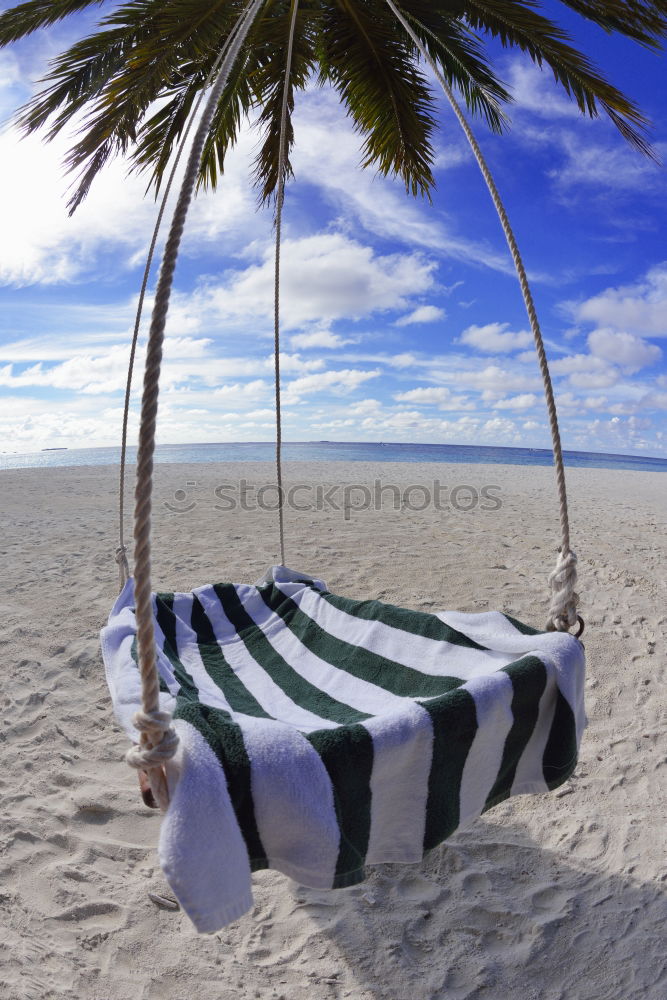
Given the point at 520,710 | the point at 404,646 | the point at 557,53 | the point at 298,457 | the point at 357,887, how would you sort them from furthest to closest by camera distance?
the point at 298,457 → the point at 557,53 → the point at 404,646 → the point at 357,887 → the point at 520,710

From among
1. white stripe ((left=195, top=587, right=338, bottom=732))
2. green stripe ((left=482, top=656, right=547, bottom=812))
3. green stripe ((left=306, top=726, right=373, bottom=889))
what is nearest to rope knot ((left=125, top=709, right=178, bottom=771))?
green stripe ((left=306, top=726, right=373, bottom=889))

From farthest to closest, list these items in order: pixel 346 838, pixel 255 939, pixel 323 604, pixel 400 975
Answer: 1. pixel 323 604
2. pixel 255 939
3. pixel 400 975
4. pixel 346 838

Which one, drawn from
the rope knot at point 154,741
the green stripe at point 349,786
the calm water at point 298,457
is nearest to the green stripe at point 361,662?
the green stripe at point 349,786

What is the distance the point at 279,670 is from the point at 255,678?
9 cm

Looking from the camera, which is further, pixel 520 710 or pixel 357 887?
pixel 357 887

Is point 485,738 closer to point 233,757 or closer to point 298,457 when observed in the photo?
point 233,757

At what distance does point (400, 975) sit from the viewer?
1.37 meters

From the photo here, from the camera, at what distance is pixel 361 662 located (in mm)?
1814

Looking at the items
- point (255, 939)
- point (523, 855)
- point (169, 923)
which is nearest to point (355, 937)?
point (255, 939)

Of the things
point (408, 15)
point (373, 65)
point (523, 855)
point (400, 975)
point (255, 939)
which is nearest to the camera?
point (400, 975)

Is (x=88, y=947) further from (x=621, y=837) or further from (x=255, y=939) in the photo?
(x=621, y=837)

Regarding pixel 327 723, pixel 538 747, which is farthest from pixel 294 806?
pixel 538 747

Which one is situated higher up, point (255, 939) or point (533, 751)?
point (533, 751)

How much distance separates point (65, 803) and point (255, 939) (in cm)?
77
